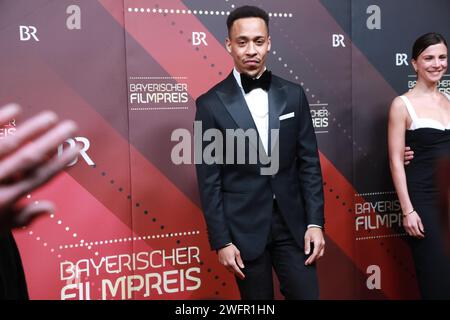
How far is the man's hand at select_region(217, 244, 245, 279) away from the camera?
2176mm

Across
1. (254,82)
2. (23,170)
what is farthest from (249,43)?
(23,170)

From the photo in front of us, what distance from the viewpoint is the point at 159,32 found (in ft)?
8.94

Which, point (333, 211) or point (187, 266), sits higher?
point (333, 211)

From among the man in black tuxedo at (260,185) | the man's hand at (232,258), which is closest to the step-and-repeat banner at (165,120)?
the man in black tuxedo at (260,185)

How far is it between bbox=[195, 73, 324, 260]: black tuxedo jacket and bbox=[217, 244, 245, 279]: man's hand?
0.03 meters

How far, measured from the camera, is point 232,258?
218cm

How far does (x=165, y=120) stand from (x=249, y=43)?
0.73 m

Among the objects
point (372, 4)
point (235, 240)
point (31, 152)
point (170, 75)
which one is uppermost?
point (372, 4)

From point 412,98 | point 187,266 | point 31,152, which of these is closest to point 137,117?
point 187,266

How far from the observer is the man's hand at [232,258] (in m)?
2.18

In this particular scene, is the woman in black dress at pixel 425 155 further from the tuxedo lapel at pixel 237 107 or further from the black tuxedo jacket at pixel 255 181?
the tuxedo lapel at pixel 237 107

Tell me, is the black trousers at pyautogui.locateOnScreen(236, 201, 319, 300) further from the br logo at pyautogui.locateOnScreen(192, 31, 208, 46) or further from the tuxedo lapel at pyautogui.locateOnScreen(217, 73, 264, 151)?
the br logo at pyautogui.locateOnScreen(192, 31, 208, 46)

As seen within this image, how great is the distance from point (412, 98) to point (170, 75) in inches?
50.3
